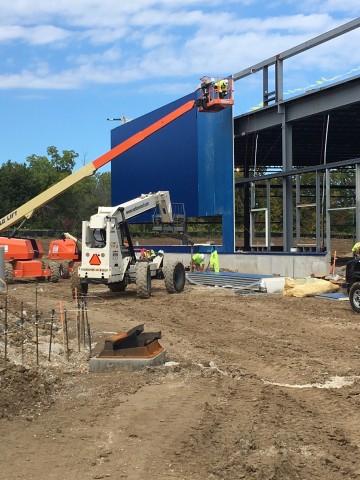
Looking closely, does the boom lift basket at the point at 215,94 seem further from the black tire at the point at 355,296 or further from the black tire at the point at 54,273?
the black tire at the point at 355,296

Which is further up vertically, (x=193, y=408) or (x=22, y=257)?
(x=22, y=257)

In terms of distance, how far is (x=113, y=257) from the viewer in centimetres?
1873

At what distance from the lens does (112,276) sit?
61.2 ft

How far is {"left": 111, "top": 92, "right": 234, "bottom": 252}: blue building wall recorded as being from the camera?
30.4 metres

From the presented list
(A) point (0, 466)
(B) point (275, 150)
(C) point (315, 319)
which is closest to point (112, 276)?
(C) point (315, 319)

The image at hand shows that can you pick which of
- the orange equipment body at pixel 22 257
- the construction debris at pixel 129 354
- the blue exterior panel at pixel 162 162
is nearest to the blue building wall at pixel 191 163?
the blue exterior panel at pixel 162 162

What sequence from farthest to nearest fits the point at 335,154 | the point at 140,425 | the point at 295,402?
the point at 335,154 < the point at 295,402 < the point at 140,425

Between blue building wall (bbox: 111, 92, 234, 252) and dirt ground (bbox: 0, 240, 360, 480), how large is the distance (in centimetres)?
1791

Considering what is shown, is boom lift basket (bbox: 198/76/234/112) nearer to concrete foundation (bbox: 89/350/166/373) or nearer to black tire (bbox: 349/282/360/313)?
black tire (bbox: 349/282/360/313)

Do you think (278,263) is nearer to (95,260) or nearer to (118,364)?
(95,260)

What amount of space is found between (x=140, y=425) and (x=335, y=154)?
34510 mm

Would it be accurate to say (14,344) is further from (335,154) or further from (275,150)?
(335,154)

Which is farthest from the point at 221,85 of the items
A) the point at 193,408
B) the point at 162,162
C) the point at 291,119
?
the point at 193,408

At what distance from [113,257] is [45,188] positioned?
209 ft
